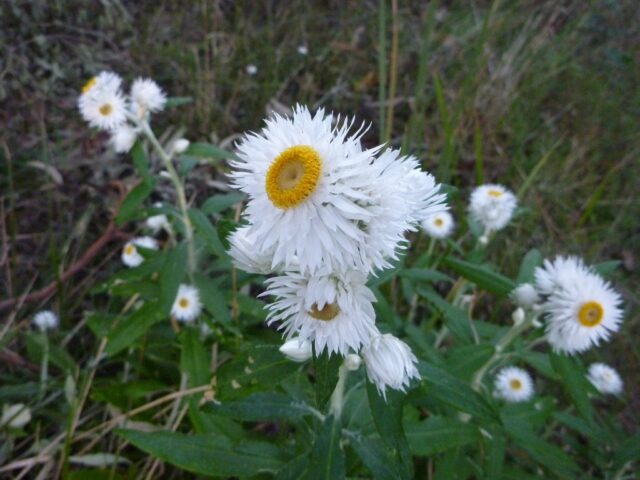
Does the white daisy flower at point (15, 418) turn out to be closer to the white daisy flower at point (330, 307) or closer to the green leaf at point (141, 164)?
the green leaf at point (141, 164)

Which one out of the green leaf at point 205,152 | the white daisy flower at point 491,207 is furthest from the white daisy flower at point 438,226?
the green leaf at point 205,152

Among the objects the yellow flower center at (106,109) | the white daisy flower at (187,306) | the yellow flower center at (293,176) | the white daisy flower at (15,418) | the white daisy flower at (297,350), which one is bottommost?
the white daisy flower at (15,418)

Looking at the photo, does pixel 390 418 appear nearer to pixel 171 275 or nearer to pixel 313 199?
pixel 313 199

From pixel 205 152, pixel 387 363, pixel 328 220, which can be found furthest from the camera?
pixel 205 152

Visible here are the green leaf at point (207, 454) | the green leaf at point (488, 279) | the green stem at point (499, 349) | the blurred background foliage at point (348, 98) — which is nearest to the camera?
the green leaf at point (207, 454)

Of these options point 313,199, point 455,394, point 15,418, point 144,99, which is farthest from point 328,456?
point 144,99

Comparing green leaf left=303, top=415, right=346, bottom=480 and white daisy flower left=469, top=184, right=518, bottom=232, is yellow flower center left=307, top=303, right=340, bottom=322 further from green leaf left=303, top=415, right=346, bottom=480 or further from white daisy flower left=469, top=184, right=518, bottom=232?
white daisy flower left=469, top=184, right=518, bottom=232

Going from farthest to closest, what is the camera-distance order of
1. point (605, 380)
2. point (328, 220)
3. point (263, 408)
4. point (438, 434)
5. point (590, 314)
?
point (605, 380)
point (438, 434)
point (590, 314)
point (263, 408)
point (328, 220)

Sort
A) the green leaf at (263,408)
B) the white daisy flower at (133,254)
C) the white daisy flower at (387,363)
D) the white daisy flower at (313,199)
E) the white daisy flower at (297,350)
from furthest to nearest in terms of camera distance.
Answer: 1. the white daisy flower at (133,254)
2. the green leaf at (263,408)
3. the white daisy flower at (297,350)
4. the white daisy flower at (387,363)
5. the white daisy flower at (313,199)
